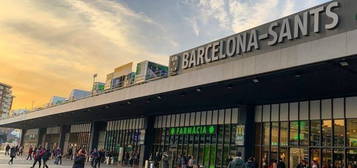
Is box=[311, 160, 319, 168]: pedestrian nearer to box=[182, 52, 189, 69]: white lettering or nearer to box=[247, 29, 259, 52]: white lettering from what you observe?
box=[247, 29, 259, 52]: white lettering

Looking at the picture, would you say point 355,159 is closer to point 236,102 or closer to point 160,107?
point 236,102

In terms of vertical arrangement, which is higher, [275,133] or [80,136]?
[275,133]

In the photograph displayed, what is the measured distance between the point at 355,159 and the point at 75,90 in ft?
192

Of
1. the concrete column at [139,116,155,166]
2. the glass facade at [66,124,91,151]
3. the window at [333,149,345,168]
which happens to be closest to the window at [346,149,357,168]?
the window at [333,149,345,168]

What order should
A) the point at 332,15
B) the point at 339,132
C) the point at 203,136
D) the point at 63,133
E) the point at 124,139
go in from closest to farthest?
1. the point at 332,15
2. the point at 339,132
3. the point at 203,136
4. the point at 124,139
5. the point at 63,133

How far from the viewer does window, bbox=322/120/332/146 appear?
20.2 metres

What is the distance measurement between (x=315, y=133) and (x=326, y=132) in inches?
26.3

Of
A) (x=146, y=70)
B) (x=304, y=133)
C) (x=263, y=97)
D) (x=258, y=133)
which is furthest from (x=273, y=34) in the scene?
(x=146, y=70)

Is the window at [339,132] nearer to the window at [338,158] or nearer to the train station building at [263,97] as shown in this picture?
the train station building at [263,97]

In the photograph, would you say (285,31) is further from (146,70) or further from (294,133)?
(146,70)

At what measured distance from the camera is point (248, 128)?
955 inches

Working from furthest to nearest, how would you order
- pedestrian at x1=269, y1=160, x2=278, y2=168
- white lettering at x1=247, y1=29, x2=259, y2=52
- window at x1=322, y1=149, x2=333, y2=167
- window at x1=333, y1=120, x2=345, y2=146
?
pedestrian at x1=269, y1=160, x2=278, y2=168 < window at x1=322, y1=149, x2=333, y2=167 < window at x1=333, y1=120, x2=345, y2=146 < white lettering at x1=247, y1=29, x2=259, y2=52

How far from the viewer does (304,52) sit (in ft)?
48.5

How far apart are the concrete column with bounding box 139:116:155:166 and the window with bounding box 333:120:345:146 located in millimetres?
18475
